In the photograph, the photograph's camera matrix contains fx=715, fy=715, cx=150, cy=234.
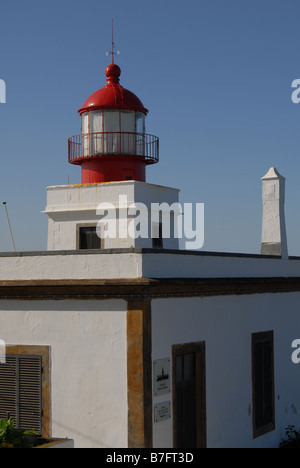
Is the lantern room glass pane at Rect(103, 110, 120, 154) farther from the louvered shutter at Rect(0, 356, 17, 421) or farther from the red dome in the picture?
the louvered shutter at Rect(0, 356, 17, 421)

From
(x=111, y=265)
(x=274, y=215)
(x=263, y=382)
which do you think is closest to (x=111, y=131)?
(x=274, y=215)

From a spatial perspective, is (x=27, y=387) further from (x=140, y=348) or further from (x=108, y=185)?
(x=108, y=185)

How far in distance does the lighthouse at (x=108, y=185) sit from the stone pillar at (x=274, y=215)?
14.1ft

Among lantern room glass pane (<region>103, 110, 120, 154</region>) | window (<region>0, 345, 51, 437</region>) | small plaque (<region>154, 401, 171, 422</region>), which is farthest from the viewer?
→ lantern room glass pane (<region>103, 110, 120, 154</region>)

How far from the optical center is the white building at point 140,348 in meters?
11.8

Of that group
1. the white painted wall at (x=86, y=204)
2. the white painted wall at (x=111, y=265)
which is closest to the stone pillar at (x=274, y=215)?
the white painted wall at (x=111, y=265)

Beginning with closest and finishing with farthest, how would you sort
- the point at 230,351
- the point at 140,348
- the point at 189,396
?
the point at 140,348 < the point at 189,396 < the point at 230,351

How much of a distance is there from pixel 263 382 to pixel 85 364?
5.00 m

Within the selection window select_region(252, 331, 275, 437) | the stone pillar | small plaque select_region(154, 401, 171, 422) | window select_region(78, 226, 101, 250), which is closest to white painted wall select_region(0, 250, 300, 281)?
window select_region(252, 331, 275, 437)

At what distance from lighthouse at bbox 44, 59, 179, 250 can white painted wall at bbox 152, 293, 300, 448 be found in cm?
586

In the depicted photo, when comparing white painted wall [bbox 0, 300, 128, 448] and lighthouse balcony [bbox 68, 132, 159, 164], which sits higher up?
lighthouse balcony [bbox 68, 132, 159, 164]

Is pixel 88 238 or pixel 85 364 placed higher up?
pixel 88 238

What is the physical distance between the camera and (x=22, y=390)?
12750mm

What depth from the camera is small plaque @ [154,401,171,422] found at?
1196 centimetres
